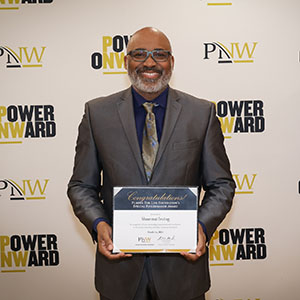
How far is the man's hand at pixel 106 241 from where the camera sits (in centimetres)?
152

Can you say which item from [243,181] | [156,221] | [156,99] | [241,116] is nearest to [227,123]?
[241,116]

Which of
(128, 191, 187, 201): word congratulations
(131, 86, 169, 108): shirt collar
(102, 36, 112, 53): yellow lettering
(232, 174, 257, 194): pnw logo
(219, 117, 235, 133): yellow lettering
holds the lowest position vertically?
(232, 174, 257, 194): pnw logo

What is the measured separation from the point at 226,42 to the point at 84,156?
1660 mm

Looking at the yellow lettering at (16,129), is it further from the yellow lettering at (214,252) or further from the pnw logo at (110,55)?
the yellow lettering at (214,252)

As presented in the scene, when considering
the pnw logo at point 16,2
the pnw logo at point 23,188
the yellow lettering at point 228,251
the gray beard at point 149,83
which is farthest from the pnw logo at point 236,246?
the pnw logo at point 16,2

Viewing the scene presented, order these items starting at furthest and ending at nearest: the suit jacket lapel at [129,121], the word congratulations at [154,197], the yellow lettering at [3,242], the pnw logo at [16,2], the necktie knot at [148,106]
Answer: the yellow lettering at [3,242] < the pnw logo at [16,2] < the necktie knot at [148,106] < the suit jacket lapel at [129,121] < the word congratulations at [154,197]

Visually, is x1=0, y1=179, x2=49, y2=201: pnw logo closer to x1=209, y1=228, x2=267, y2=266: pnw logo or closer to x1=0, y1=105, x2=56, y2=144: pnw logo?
x1=0, y1=105, x2=56, y2=144: pnw logo

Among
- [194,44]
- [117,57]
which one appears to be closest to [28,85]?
[117,57]

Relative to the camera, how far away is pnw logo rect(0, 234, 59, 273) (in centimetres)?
305

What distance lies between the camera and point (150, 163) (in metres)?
1.66

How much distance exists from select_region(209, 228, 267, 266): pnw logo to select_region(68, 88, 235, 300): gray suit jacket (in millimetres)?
1346

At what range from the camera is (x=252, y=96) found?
9.77 feet

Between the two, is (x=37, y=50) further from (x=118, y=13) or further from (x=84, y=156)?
(x=84, y=156)

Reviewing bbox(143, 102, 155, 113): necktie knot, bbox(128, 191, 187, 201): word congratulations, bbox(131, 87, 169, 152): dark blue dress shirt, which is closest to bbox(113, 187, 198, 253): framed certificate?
bbox(128, 191, 187, 201): word congratulations
